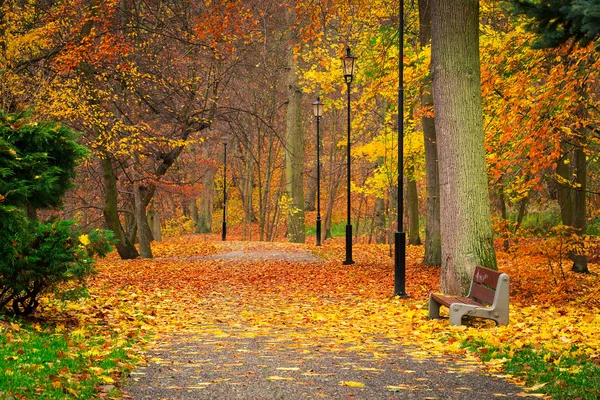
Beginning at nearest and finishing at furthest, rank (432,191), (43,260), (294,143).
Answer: (43,260)
(432,191)
(294,143)

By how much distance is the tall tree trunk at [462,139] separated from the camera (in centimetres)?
1186

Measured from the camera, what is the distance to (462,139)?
11859mm

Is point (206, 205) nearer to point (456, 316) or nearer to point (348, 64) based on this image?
point (348, 64)

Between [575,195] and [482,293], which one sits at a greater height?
[575,195]

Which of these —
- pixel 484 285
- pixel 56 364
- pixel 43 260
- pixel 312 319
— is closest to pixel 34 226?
pixel 43 260

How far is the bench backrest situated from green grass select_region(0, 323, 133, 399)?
16.2ft

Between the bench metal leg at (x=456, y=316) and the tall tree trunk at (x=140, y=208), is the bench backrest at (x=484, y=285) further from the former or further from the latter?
the tall tree trunk at (x=140, y=208)

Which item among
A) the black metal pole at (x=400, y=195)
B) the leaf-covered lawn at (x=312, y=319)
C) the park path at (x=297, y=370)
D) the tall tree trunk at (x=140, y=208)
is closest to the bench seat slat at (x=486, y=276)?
the leaf-covered lawn at (x=312, y=319)

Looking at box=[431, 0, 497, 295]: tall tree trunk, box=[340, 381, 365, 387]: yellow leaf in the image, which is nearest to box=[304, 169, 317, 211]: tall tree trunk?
box=[431, 0, 497, 295]: tall tree trunk

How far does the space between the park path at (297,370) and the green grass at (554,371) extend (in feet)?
0.84

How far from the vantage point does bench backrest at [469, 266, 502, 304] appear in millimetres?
9930

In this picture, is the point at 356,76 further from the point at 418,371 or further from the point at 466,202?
the point at 418,371

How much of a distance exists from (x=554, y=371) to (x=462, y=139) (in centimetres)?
573

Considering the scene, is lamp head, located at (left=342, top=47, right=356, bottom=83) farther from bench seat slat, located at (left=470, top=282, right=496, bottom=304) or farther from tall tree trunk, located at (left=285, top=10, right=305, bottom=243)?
tall tree trunk, located at (left=285, top=10, right=305, bottom=243)
